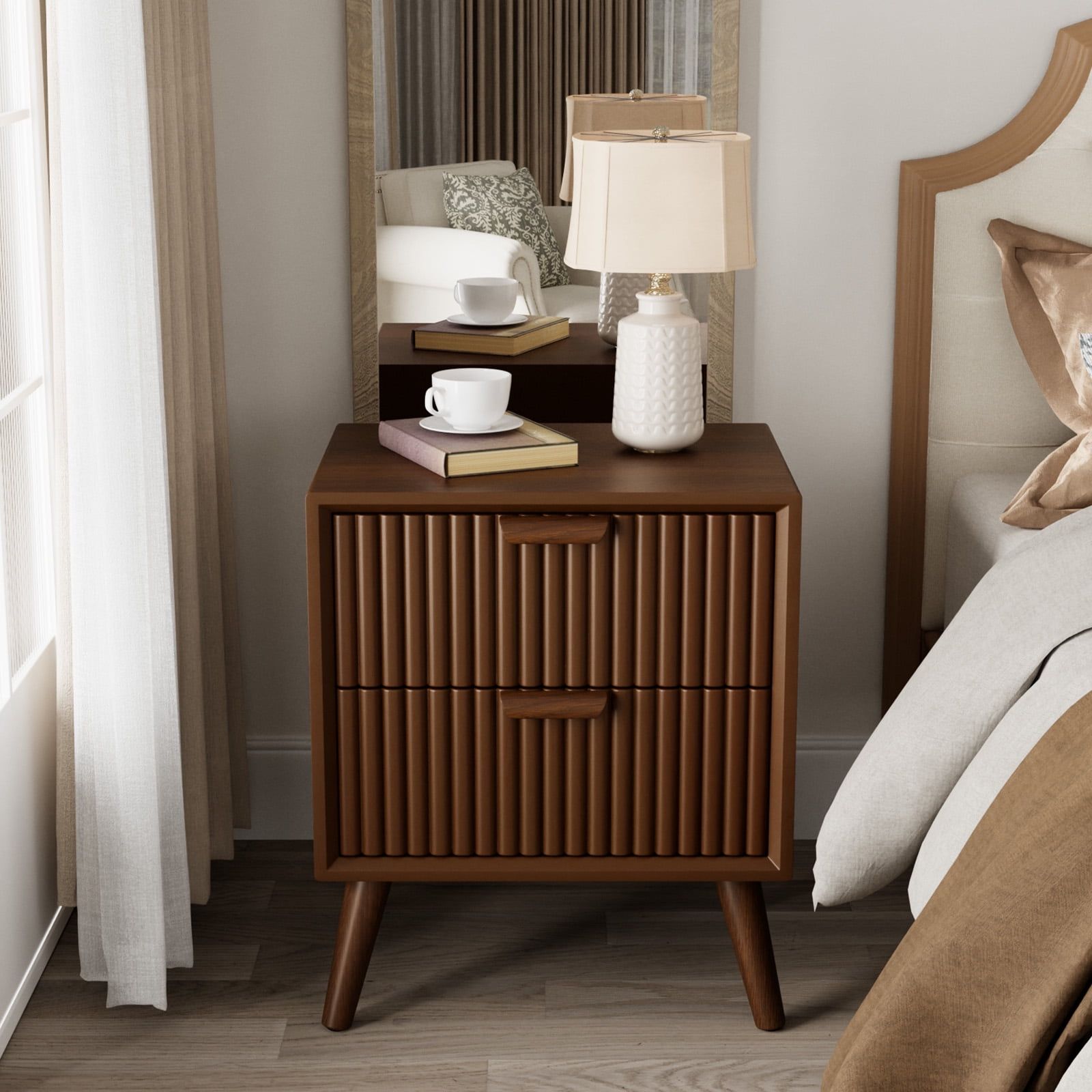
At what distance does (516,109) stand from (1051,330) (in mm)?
897

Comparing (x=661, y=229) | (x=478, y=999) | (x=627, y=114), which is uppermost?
(x=627, y=114)

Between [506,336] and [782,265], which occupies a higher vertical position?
[782,265]

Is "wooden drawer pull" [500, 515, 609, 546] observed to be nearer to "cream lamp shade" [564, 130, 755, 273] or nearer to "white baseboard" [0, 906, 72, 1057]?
"cream lamp shade" [564, 130, 755, 273]

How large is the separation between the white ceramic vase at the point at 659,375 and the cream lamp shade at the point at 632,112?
0.35 m

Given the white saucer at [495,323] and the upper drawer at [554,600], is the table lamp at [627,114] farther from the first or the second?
the upper drawer at [554,600]

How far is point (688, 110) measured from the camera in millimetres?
2135

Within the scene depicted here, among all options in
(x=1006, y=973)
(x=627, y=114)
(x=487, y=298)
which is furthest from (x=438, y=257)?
(x=1006, y=973)

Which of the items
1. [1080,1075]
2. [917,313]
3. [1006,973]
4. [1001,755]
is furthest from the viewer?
[917,313]

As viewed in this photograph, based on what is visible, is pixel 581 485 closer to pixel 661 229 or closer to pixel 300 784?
pixel 661 229

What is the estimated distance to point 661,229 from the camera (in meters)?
1.78

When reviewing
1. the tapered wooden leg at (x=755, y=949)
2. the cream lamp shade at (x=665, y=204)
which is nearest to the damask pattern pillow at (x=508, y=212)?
the cream lamp shade at (x=665, y=204)

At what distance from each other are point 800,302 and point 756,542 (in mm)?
644

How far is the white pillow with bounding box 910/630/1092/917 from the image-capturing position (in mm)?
1510

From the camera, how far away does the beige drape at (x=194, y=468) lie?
1900mm
